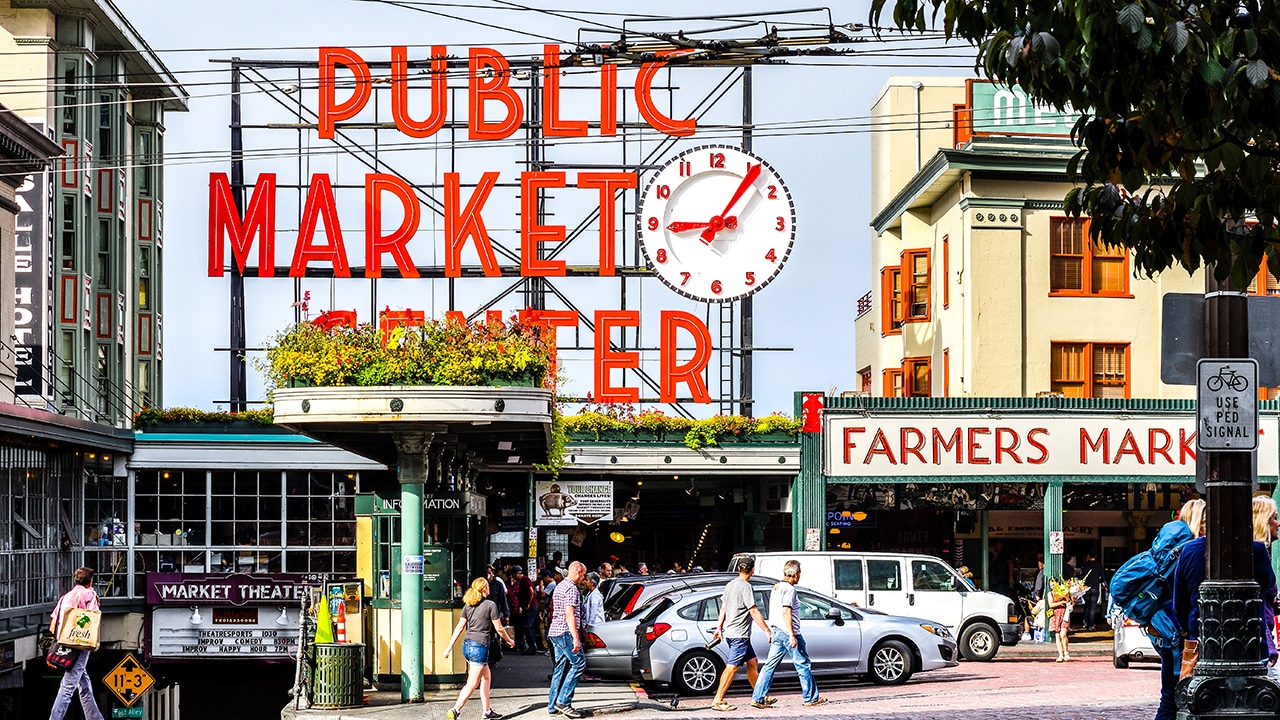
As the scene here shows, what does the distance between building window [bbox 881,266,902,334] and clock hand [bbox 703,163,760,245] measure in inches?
187

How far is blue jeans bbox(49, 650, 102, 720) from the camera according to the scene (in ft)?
68.3

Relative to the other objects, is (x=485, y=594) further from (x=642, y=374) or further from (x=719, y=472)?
(x=642, y=374)

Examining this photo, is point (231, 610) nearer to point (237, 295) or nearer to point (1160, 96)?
point (237, 295)

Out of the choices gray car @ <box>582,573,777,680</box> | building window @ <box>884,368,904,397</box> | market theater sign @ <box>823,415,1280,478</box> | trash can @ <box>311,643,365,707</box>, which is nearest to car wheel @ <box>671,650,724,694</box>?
gray car @ <box>582,573,777,680</box>

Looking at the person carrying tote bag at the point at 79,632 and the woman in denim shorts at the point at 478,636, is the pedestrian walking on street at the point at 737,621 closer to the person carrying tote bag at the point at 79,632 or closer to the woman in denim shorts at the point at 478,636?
the woman in denim shorts at the point at 478,636

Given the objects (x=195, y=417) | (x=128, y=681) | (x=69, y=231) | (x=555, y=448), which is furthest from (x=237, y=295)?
(x=128, y=681)

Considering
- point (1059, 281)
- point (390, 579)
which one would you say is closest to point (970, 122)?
point (1059, 281)

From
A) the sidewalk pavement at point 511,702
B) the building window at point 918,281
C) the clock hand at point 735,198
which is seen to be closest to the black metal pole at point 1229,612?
the sidewalk pavement at point 511,702

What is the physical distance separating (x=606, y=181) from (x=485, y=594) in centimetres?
2118

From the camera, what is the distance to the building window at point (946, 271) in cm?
3841

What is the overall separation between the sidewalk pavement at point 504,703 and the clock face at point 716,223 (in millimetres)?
15638

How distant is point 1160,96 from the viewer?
802cm

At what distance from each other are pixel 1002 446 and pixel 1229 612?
81.6 ft

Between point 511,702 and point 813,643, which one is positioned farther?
point 813,643
